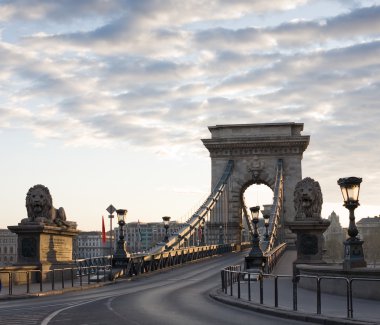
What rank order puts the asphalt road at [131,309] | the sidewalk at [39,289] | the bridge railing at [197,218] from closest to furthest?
the asphalt road at [131,309] → the sidewalk at [39,289] → the bridge railing at [197,218]

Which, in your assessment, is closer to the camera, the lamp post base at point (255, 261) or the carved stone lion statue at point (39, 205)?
the carved stone lion statue at point (39, 205)

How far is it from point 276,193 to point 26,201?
5022 cm

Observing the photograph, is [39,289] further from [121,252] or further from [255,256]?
[255,256]

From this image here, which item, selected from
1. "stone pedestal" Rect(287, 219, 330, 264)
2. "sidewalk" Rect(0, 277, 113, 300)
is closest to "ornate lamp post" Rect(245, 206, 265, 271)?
"stone pedestal" Rect(287, 219, 330, 264)

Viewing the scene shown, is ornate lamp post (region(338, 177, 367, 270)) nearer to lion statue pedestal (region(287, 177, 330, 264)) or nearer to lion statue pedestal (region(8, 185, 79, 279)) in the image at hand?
lion statue pedestal (region(287, 177, 330, 264))

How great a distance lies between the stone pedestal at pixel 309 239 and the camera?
122ft

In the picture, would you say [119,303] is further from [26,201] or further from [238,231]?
[238,231]

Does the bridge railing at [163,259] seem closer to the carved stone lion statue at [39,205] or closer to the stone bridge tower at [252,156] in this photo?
the carved stone lion statue at [39,205]

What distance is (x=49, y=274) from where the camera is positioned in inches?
1436

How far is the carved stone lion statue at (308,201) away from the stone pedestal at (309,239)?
96 cm

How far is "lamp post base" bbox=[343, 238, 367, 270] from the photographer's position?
23.9 m

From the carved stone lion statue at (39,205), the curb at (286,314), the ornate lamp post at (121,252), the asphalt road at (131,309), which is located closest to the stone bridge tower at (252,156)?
the ornate lamp post at (121,252)

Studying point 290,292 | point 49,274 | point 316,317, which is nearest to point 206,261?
point 49,274

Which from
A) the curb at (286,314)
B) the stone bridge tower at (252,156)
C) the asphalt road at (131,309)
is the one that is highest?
the stone bridge tower at (252,156)
